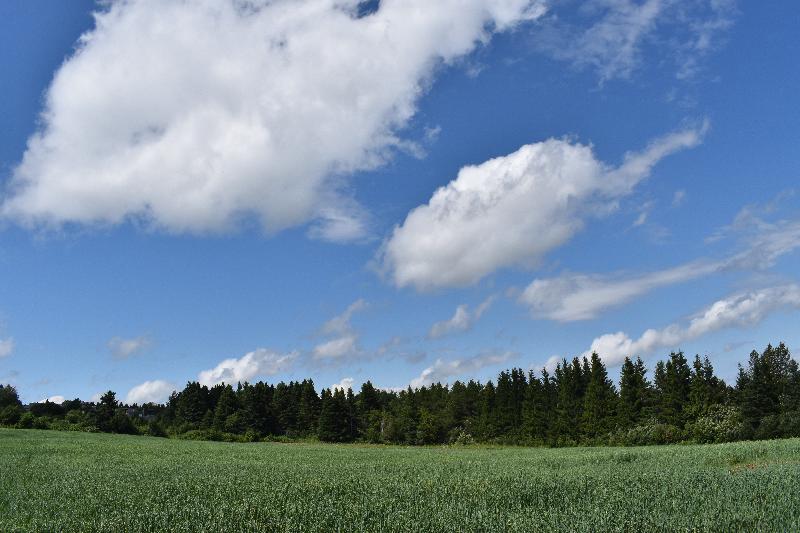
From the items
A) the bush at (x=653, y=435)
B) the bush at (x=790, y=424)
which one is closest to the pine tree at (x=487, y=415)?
the bush at (x=653, y=435)

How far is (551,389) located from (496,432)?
1238 cm

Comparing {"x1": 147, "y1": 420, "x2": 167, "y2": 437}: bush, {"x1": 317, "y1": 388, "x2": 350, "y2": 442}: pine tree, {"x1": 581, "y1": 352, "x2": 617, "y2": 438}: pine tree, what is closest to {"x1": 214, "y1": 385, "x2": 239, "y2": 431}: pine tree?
{"x1": 147, "y1": 420, "x2": 167, "y2": 437}: bush

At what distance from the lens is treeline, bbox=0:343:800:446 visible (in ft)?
225

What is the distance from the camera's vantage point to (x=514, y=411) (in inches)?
3600

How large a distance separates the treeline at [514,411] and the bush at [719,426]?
0.41ft

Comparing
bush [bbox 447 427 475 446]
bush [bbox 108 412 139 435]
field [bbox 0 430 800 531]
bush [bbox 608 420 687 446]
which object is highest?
field [bbox 0 430 800 531]

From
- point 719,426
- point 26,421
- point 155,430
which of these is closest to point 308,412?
point 155,430

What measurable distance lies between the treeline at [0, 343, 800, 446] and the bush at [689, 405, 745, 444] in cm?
12

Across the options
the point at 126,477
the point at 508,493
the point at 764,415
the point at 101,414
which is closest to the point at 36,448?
the point at 126,477

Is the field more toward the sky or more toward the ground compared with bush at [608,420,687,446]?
more toward the sky

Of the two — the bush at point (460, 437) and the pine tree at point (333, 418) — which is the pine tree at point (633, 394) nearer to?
the bush at point (460, 437)

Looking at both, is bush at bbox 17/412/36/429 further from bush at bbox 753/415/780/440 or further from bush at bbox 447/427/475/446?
bush at bbox 753/415/780/440

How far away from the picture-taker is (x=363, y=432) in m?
105

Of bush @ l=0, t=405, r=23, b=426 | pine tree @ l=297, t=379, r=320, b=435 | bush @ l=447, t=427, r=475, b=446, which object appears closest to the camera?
bush @ l=0, t=405, r=23, b=426
